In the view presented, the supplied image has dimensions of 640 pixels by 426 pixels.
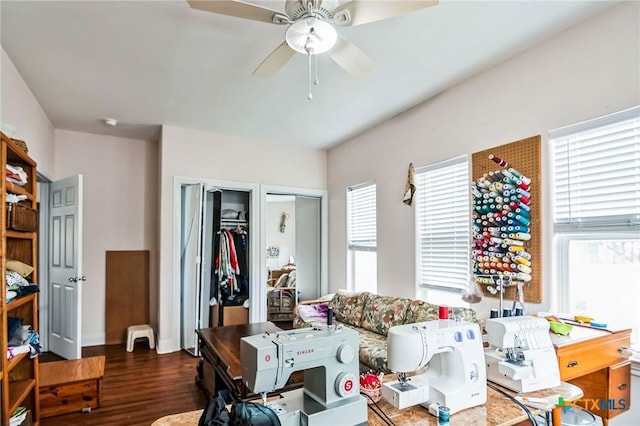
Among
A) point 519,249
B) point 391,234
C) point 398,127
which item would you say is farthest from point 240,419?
point 398,127

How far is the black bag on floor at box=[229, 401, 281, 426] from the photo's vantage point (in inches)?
40.0

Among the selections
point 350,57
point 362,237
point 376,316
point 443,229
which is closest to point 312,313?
point 376,316

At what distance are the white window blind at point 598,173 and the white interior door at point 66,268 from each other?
14.3 feet

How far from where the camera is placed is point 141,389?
3336mm

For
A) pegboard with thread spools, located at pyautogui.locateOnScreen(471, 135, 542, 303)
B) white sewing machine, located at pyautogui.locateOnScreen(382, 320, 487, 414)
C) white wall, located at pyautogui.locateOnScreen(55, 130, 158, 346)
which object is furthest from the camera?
white wall, located at pyautogui.locateOnScreen(55, 130, 158, 346)

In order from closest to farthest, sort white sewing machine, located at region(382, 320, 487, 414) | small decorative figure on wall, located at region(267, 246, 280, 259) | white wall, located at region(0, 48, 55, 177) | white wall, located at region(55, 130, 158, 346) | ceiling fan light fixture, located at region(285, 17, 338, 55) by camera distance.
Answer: white sewing machine, located at region(382, 320, 487, 414) < ceiling fan light fixture, located at region(285, 17, 338, 55) < white wall, located at region(0, 48, 55, 177) < white wall, located at region(55, 130, 158, 346) < small decorative figure on wall, located at region(267, 246, 280, 259)

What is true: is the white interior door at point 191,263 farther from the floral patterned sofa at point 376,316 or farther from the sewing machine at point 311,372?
the sewing machine at point 311,372

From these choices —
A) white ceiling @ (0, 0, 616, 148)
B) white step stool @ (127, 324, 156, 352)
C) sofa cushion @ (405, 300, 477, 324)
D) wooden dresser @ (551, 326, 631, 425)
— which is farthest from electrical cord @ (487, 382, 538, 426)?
white step stool @ (127, 324, 156, 352)

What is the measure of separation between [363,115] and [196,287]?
2.90 m

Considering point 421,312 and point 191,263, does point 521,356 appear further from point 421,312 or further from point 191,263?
point 191,263

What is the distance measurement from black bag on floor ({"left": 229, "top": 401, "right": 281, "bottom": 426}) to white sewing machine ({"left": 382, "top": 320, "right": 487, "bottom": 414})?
49 cm

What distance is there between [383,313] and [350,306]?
578 mm

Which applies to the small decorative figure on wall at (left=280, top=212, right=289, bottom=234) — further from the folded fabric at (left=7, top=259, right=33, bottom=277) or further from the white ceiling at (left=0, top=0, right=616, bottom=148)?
the folded fabric at (left=7, top=259, right=33, bottom=277)

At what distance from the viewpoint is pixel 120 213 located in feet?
16.5
